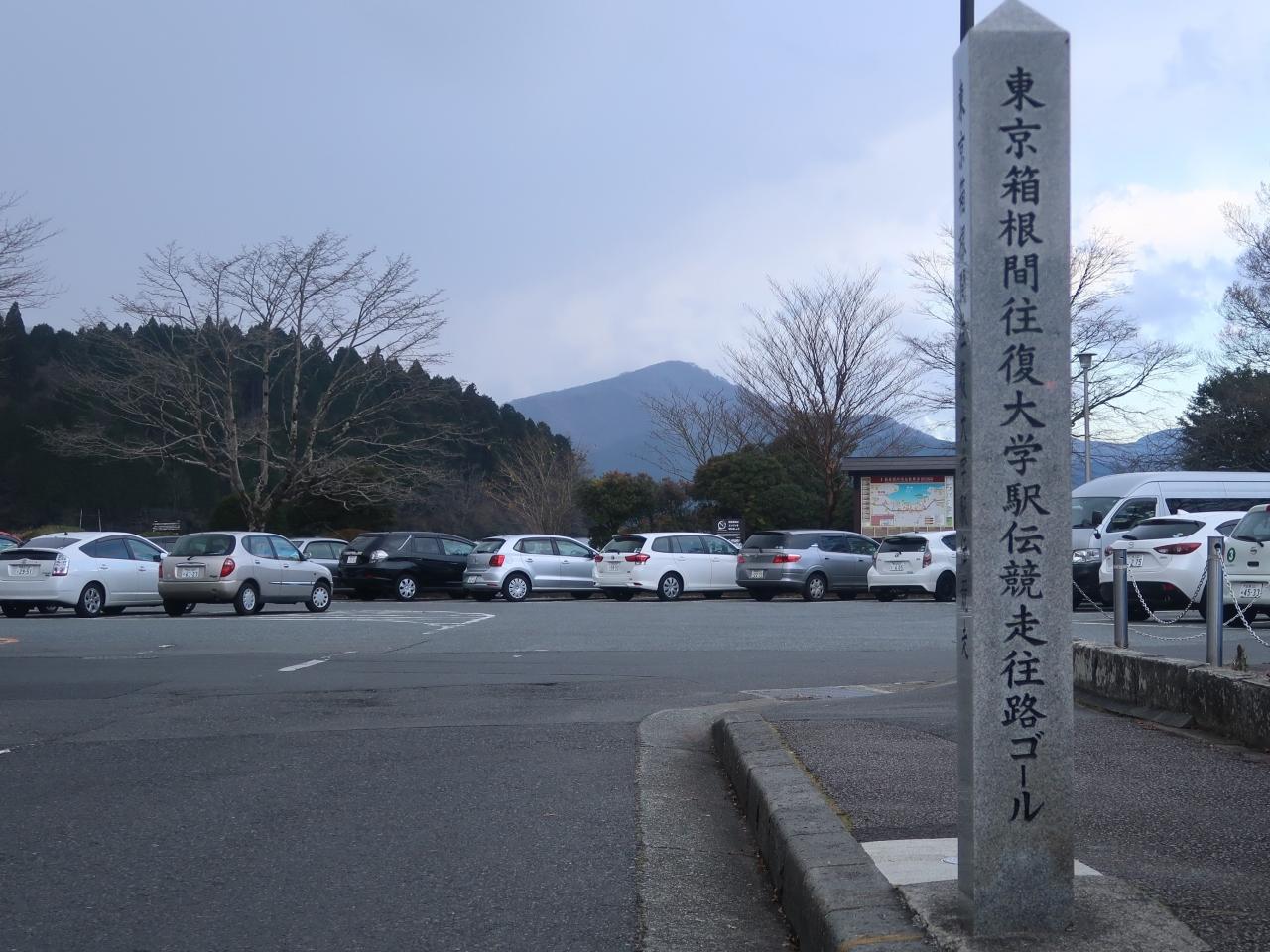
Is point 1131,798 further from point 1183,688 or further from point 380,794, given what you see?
point 380,794

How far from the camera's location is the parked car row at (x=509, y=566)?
876 inches

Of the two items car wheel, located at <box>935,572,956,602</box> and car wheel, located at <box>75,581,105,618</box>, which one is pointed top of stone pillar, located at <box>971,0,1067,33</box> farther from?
car wheel, located at <box>935,572,956,602</box>

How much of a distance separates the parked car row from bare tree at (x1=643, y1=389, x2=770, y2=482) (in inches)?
739

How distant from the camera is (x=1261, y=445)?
1683 inches

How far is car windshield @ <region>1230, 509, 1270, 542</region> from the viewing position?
16.0 m

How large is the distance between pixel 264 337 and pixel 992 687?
3623cm

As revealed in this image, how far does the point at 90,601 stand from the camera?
21875mm

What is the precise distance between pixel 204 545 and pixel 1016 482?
20.3 m

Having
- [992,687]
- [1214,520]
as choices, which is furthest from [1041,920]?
[1214,520]

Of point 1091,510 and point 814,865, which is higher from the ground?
point 1091,510

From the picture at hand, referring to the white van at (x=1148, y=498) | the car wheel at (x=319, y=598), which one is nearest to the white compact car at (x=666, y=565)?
the car wheel at (x=319, y=598)

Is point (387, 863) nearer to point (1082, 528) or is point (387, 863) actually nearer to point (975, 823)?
point (975, 823)

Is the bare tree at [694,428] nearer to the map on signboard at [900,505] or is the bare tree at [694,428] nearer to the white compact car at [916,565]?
the map on signboard at [900,505]

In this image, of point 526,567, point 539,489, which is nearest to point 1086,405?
point 526,567
